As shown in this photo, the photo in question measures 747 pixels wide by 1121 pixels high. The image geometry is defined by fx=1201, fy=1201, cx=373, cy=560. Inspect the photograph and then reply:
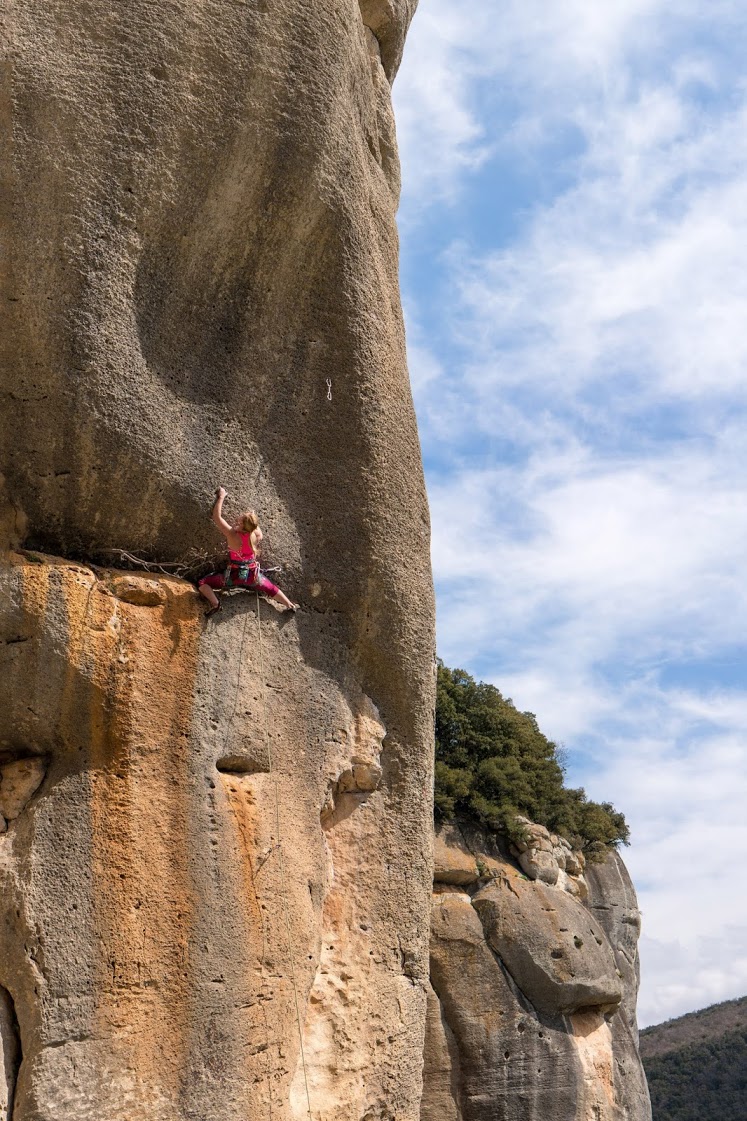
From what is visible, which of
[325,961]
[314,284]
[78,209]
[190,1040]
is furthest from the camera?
[314,284]

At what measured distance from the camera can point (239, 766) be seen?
21.0 ft

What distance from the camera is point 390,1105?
6770 mm

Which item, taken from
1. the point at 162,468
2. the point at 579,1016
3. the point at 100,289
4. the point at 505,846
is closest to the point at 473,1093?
the point at 579,1016

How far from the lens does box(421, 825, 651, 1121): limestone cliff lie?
44.9ft

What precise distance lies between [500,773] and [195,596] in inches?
452

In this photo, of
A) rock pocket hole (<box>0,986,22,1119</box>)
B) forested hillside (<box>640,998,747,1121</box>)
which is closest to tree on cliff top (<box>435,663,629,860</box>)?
rock pocket hole (<box>0,986,22,1119</box>)

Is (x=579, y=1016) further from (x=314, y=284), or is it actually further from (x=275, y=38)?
(x=275, y=38)

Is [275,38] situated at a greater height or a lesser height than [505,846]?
greater

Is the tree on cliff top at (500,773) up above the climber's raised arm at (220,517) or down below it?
above

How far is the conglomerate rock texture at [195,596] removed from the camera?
18.5 feet

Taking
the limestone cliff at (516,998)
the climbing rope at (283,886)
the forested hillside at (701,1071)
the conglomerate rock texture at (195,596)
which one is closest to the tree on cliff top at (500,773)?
the limestone cliff at (516,998)

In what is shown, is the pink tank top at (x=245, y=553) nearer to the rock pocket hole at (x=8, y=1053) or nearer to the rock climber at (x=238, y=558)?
the rock climber at (x=238, y=558)

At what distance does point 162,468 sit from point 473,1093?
997 centimetres

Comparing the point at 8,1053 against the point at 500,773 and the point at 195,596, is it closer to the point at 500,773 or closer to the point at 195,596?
the point at 195,596
